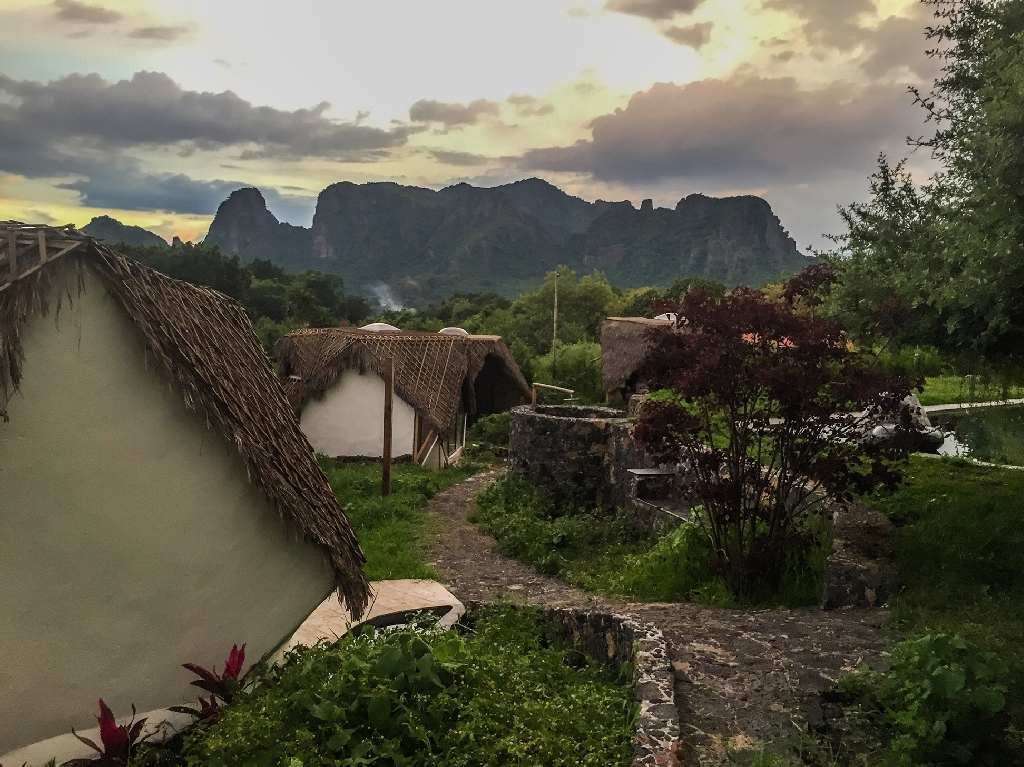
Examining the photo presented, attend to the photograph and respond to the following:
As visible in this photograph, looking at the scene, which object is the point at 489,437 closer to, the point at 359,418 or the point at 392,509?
the point at 359,418

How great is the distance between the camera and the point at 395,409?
1805cm

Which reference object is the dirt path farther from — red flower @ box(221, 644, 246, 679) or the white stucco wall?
the white stucco wall

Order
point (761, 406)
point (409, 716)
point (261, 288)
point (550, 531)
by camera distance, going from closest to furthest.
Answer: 1. point (409, 716)
2. point (761, 406)
3. point (550, 531)
4. point (261, 288)

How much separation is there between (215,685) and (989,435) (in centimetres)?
1293

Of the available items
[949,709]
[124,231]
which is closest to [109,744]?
[949,709]

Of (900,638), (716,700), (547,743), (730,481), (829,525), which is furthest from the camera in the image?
(829,525)

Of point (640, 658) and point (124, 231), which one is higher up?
point (124, 231)

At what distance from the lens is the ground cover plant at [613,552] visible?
780 centimetres

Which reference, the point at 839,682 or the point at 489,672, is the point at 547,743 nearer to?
the point at 489,672

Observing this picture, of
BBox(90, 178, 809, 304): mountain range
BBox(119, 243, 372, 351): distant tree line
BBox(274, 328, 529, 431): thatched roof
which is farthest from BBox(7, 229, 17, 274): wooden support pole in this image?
BBox(90, 178, 809, 304): mountain range

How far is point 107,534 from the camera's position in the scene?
4598 mm

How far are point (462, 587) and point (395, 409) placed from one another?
9.06 m

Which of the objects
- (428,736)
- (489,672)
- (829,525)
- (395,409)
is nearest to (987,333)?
(829,525)

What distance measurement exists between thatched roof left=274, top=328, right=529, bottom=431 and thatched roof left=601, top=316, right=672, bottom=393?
3.59 m
